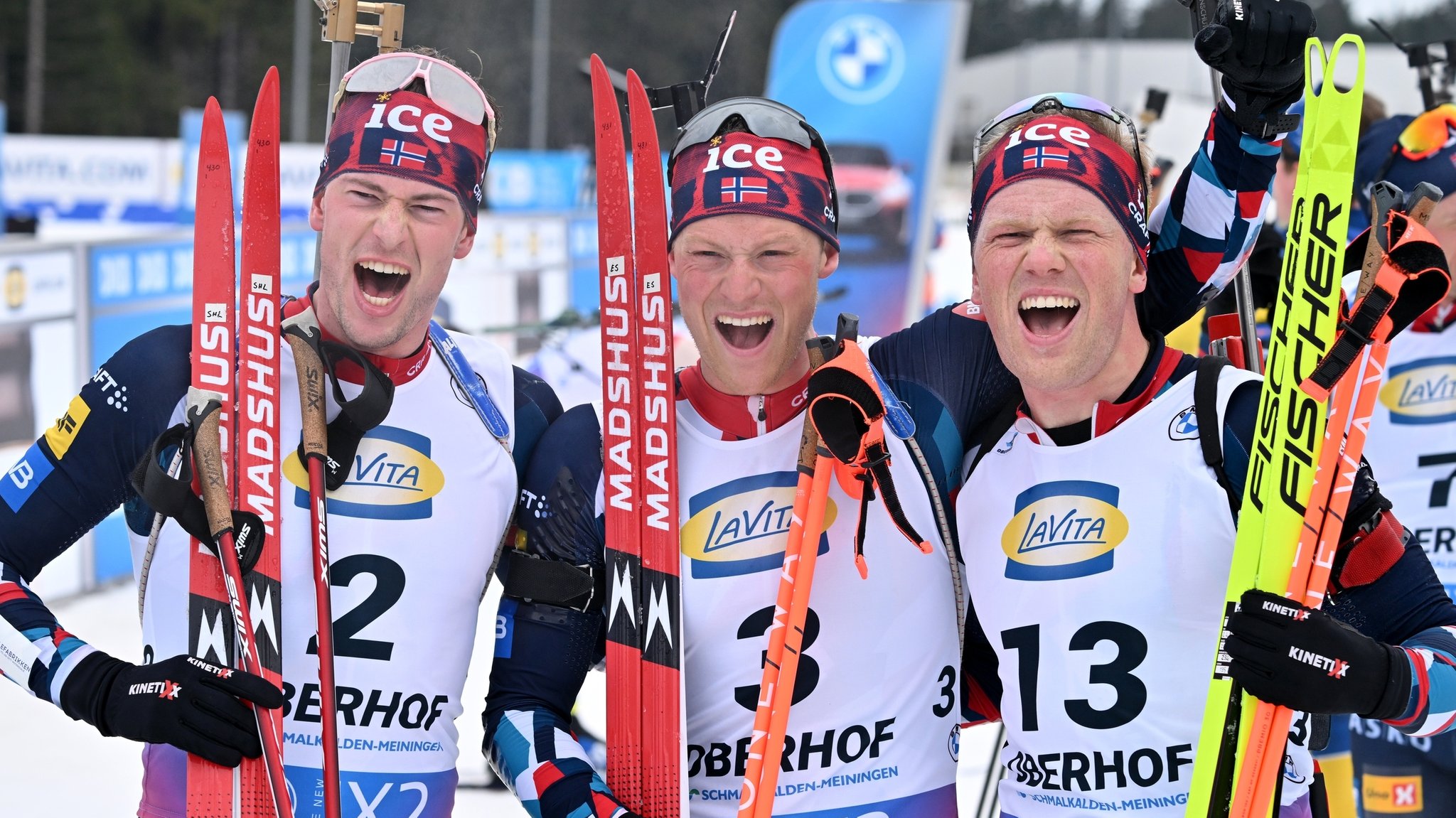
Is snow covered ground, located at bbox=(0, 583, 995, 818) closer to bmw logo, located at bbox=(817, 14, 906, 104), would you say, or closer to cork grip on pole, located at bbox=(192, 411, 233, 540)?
cork grip on pole, located at bbox=(192, 411, 233, 540)

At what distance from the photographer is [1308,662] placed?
1899mm

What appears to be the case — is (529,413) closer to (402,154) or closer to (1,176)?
(402,154)

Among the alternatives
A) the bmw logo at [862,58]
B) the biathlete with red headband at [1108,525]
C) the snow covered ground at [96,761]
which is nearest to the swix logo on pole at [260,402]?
the biathlete with red headband at [1108,525]

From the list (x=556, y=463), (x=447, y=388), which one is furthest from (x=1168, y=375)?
(x=447, y=388)

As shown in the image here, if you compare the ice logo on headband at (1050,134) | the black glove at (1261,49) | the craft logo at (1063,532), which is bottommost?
the craft logo at (1063,532)

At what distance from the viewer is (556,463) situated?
2.47 m

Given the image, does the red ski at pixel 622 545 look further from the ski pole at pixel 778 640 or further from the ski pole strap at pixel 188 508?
the ski pole strap at pixel 188 508

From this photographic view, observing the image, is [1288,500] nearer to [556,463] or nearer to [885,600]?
[885,600]

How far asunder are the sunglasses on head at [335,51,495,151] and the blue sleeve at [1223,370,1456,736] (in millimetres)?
1471

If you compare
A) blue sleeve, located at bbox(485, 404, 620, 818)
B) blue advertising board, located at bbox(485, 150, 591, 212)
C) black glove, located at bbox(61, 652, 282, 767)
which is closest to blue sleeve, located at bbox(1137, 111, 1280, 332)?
blue sleeve, located at bbox(485, 404, 620, 818)

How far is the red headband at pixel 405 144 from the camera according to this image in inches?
94.7

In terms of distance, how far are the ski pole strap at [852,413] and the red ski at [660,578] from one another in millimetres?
309

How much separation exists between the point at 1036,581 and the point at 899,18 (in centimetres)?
836

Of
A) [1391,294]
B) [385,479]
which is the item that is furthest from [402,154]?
[1391,294]
